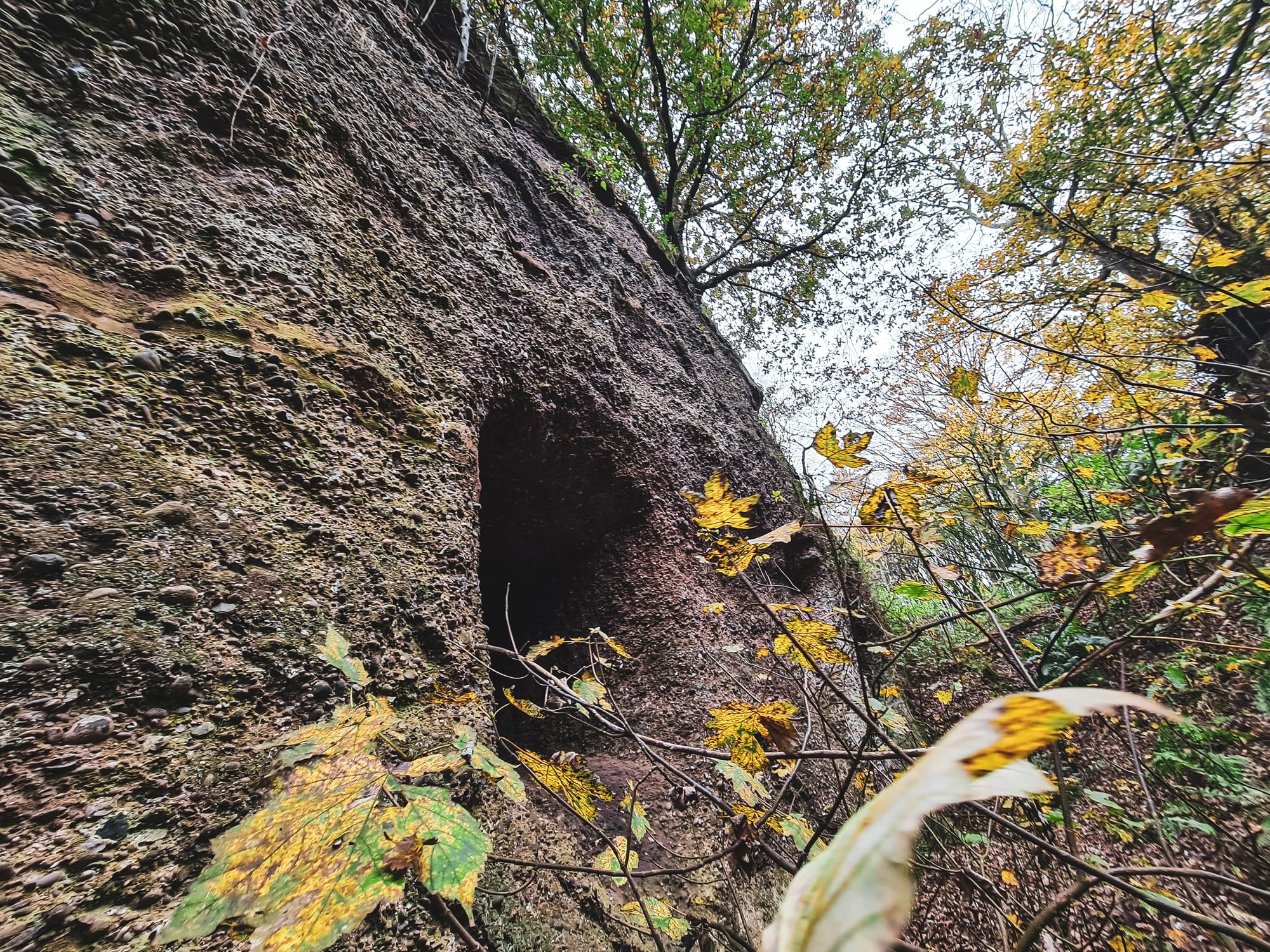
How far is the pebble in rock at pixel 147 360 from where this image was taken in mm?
916

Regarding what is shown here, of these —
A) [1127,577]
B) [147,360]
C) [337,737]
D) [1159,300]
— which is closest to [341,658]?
[337,737]

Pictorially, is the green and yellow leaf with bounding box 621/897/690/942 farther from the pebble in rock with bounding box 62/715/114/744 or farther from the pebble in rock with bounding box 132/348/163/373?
the pebble in rock with bounding box 132/348/163/373

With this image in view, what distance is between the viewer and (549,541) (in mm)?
2350

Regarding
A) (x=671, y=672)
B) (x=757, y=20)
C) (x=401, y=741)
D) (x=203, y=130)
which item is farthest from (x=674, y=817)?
(x=757, y=20)

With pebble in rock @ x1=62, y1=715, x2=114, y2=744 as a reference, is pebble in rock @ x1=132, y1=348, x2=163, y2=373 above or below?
above

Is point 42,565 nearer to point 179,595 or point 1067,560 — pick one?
point 179,595

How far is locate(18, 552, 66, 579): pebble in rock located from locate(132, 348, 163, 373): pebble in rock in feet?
1.27

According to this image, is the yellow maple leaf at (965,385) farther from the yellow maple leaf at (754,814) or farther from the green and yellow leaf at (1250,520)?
the yellow maple leaf at (754,814)

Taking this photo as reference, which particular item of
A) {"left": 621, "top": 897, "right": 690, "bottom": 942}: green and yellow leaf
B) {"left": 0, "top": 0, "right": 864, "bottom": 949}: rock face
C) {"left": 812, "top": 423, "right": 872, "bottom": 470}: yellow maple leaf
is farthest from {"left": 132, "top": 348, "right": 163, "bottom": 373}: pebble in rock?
{"left": 621, "top": 897, "right": 690, "bottom": 942}: green and yellow leaf

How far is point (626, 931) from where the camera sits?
4.06ft

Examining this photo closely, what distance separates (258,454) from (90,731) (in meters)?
0.54

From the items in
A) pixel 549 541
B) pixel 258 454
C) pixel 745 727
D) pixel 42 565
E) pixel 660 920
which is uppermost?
pixel 258 454

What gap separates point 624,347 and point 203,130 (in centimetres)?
182

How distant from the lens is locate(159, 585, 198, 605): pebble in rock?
79cm
